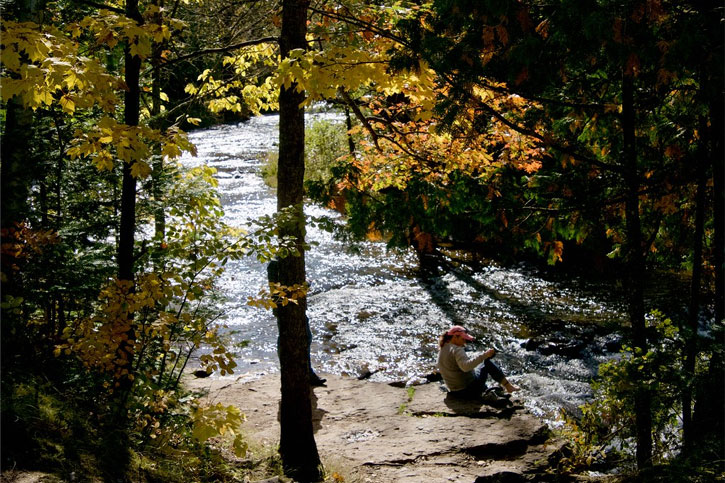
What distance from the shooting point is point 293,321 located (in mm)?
5797

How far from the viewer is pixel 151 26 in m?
4.20

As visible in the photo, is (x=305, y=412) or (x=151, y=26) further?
(x=305, y=412)

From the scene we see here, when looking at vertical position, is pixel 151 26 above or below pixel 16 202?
above

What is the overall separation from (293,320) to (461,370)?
3012 millimetres

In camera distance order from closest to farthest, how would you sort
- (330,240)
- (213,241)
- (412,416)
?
(213,241) < (412,416) < (330,240)

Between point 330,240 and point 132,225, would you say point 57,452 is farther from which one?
point 330,240

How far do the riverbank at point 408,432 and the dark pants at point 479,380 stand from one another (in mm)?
170

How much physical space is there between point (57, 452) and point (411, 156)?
5332 millimetres

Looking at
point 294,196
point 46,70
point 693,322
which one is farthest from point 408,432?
point 46,70

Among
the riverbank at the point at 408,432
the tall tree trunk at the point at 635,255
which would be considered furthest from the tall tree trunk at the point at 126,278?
the tall tree trunk at the point at 635,255

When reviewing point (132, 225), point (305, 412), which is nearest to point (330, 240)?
point (305, 412)

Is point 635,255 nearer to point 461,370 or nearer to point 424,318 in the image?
point 461,370

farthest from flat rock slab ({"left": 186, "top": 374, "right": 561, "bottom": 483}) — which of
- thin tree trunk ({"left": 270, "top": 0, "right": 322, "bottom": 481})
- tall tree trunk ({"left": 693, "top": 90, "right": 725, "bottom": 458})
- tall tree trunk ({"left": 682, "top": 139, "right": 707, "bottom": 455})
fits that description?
tall tree trunk ({"left": 693, "top": 90, "right": 725, "bottom": 458})

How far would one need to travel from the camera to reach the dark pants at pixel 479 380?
7895 millimetres
